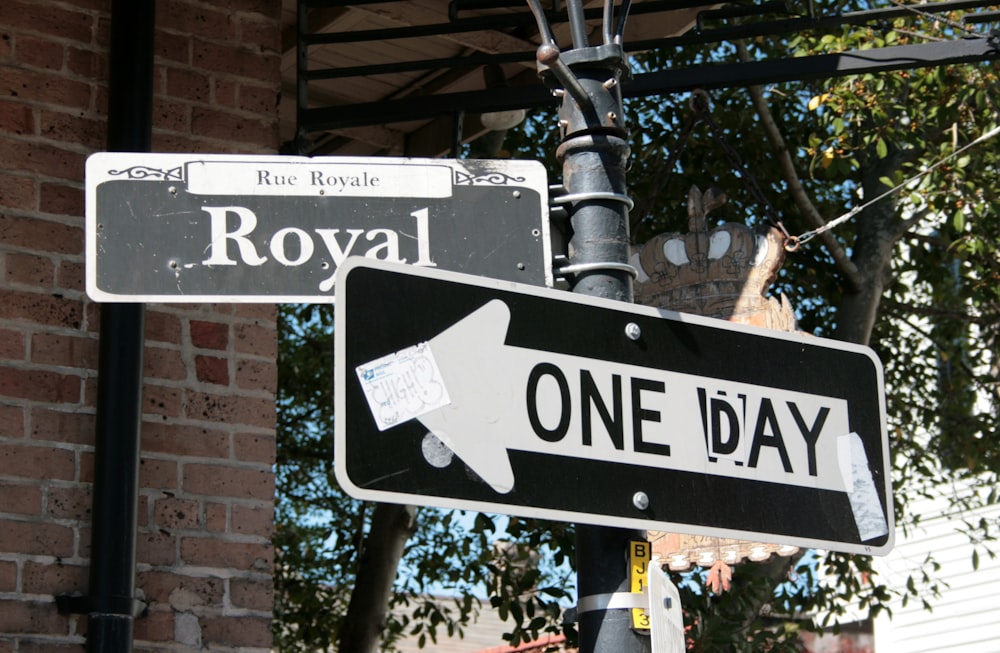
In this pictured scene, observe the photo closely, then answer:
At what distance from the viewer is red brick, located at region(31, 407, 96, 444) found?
11.2 ft

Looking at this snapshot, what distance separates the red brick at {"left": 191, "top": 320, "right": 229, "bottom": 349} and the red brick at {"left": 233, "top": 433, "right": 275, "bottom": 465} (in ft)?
0.87

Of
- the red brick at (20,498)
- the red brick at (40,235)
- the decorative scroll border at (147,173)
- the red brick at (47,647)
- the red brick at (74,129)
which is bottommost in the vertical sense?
the red brick at (47,647)

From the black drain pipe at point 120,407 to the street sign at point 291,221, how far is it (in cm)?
112

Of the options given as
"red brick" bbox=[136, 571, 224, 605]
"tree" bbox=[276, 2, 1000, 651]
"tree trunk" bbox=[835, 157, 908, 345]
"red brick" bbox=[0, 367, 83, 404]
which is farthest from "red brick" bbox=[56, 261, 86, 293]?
"tree trunk" bbox=[835, 157, 908, 345]

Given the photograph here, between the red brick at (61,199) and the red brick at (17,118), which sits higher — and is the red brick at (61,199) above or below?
below

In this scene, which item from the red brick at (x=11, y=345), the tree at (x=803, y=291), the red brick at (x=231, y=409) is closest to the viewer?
the red brick at (x=11, y=345)

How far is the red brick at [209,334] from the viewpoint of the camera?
12.2 ft

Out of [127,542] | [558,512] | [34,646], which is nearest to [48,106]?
[127,542]

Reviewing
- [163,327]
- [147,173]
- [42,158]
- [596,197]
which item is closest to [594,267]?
[596,197]

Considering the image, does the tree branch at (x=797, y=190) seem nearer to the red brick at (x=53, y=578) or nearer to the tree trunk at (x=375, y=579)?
the tree trunk at (x=375, y=579)

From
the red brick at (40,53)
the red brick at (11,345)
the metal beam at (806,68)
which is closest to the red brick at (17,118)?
the red brick at (40,53)

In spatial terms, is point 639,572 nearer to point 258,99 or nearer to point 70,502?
point 70,502

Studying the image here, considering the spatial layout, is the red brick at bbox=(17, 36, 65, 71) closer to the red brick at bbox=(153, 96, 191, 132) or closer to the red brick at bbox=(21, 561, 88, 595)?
the red brick at bbox=(153, 96, 191, 132)

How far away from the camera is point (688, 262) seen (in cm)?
433
